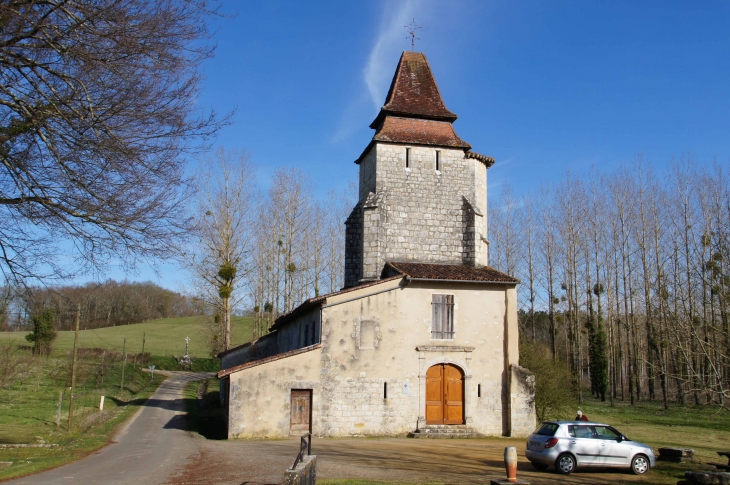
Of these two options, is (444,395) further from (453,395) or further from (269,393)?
(269,393)

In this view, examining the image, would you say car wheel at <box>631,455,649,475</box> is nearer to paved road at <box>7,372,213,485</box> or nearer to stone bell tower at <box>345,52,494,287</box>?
paved road at <box>7,372,213,485</box>

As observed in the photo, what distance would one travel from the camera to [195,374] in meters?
56.7

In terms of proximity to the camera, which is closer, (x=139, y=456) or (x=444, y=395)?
(x=139, y=456)

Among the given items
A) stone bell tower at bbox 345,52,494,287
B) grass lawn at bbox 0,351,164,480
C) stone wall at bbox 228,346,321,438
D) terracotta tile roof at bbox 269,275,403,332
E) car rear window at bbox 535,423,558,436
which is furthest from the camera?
stone bell tower at bbox 345,52,494,287

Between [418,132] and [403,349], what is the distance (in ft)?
34.7

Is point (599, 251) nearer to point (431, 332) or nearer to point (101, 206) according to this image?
point (431, 332)

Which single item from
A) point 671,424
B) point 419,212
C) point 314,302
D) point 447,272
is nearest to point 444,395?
point 447,272

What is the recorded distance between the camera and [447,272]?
76.9 feet

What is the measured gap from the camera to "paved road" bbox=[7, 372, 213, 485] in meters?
13.2

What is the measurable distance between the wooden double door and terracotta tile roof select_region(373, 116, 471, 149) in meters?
10.4

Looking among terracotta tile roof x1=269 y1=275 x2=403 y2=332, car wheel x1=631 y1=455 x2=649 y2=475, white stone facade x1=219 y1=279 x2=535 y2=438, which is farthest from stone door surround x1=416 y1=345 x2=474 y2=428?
car wheel x1=631 y1=455 x2=649 y2=475

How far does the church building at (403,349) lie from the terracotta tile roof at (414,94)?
2.33m

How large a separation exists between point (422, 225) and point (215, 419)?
13.3 m

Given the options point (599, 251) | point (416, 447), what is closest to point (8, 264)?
point (416, 447)
